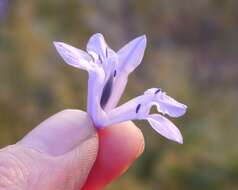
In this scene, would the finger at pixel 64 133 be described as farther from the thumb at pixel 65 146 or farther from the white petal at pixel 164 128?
the white petal at pixel 164 128

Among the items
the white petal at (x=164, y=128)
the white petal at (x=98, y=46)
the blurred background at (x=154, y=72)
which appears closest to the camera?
the white petal at (x=164, y=128)

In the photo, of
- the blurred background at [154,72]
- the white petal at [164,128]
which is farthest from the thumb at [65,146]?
the blurred background at [154,72]

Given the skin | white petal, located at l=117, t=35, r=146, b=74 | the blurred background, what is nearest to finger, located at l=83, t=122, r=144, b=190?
the skin

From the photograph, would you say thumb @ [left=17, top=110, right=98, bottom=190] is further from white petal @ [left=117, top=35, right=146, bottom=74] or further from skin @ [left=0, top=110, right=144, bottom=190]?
white petal @ [left=117, top=35, right=146, bottom=74]

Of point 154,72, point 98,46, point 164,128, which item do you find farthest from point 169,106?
point 154,72

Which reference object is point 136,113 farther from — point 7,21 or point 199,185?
point 7,21

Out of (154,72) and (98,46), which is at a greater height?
(98,46)

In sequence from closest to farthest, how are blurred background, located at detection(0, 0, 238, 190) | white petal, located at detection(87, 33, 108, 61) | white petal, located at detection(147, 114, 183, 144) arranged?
white petal, located at detection(147, 114, 183, 144), white petal, located at detection(87, 33, 108, 61), blurred background, located at detection(0, 0, 238, 190)

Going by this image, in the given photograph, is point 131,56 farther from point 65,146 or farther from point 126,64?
point 65,146
